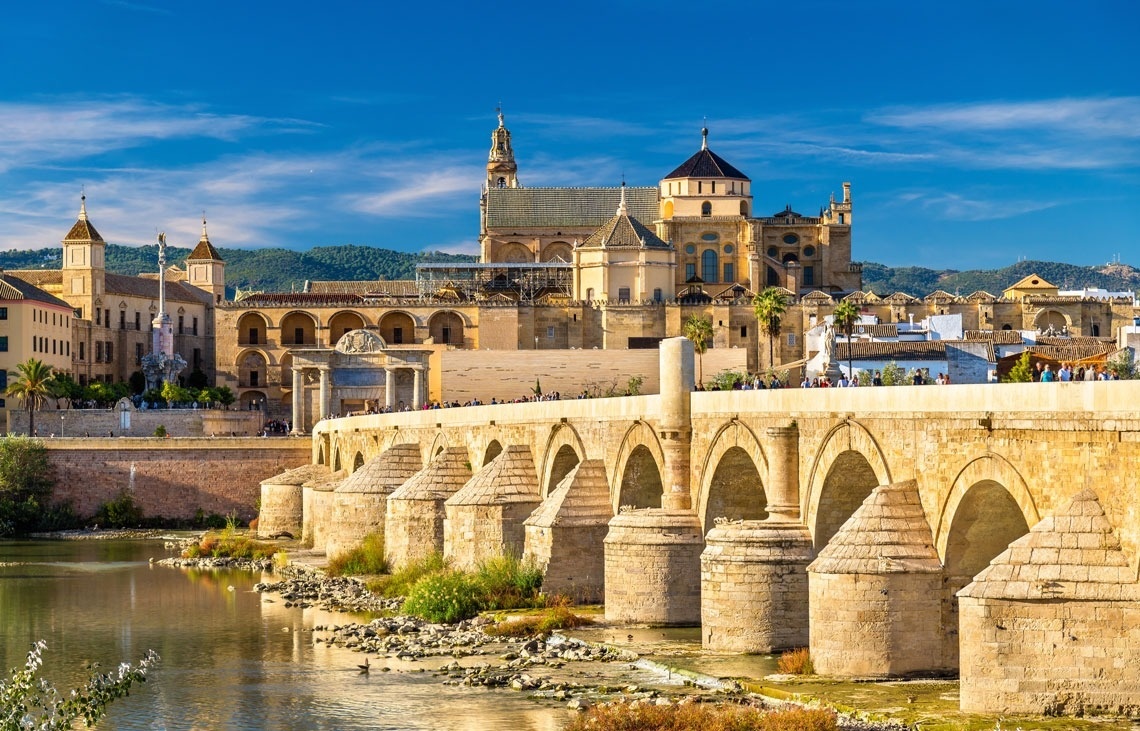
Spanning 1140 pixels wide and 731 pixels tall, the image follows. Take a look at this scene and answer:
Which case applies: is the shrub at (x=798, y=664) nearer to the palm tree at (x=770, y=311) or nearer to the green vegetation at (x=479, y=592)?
the green vegetation at (x=479, y=592)

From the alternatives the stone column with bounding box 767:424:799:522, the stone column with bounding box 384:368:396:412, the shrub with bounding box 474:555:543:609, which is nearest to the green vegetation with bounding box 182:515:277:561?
the shrub with bounding box 474:555:543:609

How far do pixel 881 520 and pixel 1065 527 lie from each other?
3808 mm

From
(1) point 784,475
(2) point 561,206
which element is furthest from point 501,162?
(1) point 784,475

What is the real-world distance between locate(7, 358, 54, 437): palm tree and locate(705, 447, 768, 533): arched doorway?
182 feet

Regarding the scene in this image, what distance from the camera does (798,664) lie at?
23953mm

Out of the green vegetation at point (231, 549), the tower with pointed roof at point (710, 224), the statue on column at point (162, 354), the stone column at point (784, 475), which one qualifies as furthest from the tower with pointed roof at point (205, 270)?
the stone column at point (784, 475)

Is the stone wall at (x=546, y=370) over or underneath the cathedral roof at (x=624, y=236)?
underneath

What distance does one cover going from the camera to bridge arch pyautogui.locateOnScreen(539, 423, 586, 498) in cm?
3812

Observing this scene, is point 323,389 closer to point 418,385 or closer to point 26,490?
point 418,385

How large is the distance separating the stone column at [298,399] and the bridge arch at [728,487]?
56.2 m

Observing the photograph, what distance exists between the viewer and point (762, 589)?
2634 cm

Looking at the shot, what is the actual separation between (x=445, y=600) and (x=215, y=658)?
4.56 meters

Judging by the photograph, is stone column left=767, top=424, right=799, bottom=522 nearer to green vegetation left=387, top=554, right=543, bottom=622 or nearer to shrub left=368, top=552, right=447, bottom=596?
green vegetation left=387, top=554, right=543, bottom=622

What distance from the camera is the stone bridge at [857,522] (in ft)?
64.3
